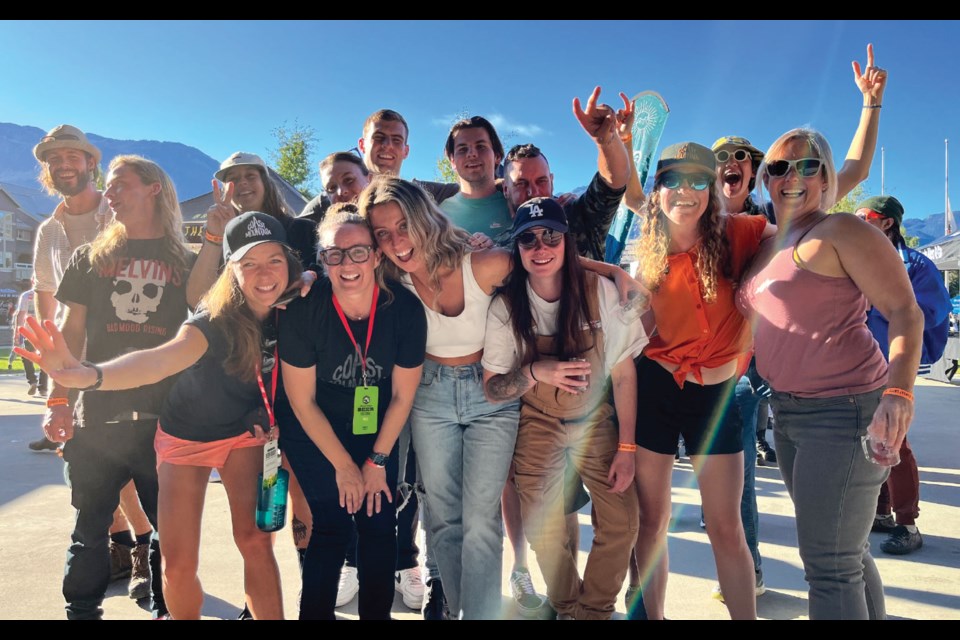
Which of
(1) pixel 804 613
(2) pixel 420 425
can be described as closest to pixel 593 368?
(2) pixel 420 425

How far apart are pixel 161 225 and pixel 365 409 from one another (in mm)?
1548

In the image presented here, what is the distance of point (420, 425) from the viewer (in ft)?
8.32

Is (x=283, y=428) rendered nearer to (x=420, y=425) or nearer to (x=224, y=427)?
(x=224, y=427)

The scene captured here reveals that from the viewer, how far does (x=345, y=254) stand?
2346 mm

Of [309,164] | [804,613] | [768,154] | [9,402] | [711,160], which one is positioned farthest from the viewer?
[309,164]

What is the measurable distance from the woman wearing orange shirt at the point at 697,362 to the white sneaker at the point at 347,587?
62.8 inches

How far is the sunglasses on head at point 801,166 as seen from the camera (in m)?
2.19

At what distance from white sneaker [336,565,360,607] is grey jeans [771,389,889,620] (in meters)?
2.20

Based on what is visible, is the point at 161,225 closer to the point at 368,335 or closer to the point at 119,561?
the point at 368,335

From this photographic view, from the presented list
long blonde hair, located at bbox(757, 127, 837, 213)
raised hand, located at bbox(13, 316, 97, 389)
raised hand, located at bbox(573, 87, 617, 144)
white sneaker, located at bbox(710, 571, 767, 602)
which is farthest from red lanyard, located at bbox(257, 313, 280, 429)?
white sneaker, located at bbox(710, 571, 767, 602)

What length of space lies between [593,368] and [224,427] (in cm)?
165

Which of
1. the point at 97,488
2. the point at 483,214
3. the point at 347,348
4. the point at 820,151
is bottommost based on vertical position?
the point at 97,488

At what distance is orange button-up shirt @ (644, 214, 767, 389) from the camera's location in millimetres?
2432

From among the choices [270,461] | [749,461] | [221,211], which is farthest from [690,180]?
[221,211]
